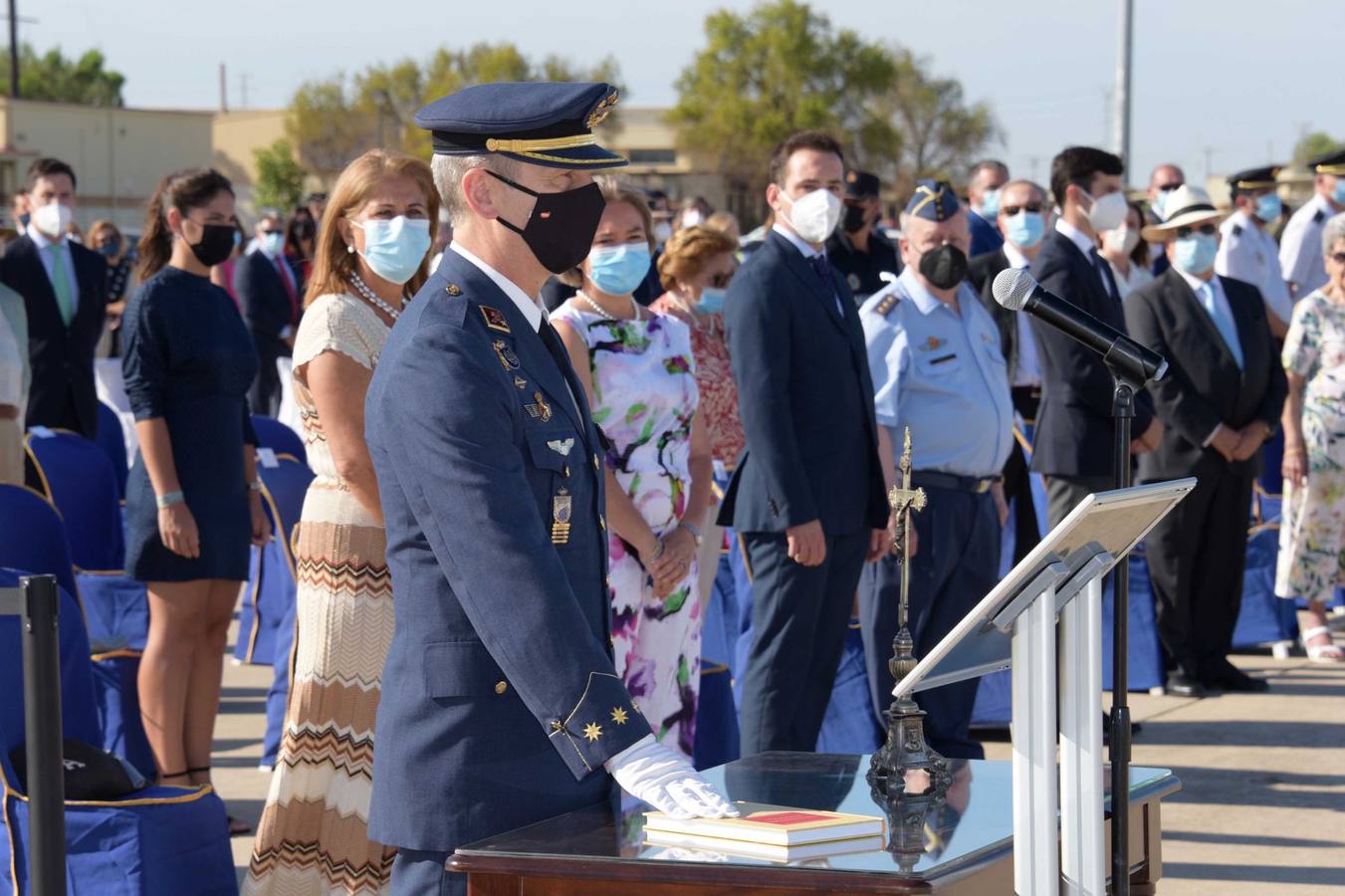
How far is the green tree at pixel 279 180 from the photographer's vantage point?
63.7 metres

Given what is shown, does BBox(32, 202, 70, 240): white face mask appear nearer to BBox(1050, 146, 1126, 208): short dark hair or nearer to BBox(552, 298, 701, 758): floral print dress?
BBox(1050, 146, 1126, 208): short dark hair

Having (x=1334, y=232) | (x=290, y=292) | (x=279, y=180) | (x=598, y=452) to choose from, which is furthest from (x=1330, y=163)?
(x=279, y=180)

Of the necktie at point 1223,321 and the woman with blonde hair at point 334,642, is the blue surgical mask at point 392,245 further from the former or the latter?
the necktie at point 1223,321

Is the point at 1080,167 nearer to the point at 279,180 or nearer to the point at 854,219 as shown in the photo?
the point at 854,219

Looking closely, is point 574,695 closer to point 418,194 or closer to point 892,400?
point 418,194

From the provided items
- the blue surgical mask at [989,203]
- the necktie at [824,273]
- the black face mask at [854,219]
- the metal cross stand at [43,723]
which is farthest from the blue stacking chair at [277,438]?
the blue surgical mask at [989,203]

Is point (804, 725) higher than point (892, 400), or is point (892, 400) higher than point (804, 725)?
point (892, 400)

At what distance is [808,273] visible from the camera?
5.64 metres

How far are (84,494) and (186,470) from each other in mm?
1445

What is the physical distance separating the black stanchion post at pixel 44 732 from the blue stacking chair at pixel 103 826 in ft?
4.61

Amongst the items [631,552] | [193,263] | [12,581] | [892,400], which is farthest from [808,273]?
[12,581]

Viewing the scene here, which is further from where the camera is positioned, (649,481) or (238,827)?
(238,827)

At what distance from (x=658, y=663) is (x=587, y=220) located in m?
2.02

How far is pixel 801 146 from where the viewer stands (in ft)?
19.6
